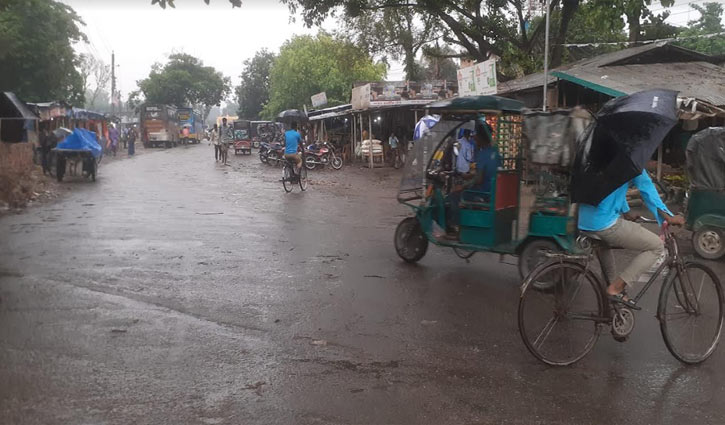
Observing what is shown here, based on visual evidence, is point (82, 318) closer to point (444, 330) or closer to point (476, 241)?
point (444, 330)

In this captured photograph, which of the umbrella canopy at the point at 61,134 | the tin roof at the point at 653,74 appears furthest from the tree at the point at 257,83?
the tin roof at the point at 653,74

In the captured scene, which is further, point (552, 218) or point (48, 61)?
point (48, 61)

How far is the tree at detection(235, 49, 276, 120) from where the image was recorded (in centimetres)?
6875

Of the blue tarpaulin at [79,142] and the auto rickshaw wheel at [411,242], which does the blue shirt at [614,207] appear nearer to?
the auto rickshaw wheel at [411,242]

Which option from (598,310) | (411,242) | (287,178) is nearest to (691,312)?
(598,310)

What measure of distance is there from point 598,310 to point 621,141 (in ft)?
4.06

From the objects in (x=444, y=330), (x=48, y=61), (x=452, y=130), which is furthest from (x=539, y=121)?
(x=48, y=61)

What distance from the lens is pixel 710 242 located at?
8.16 meters

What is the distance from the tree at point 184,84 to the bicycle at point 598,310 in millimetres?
65989

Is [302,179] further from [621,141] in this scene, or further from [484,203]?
[621,141]

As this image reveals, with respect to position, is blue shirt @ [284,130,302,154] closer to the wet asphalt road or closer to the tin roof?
the tin roof

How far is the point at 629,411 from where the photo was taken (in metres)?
3.70

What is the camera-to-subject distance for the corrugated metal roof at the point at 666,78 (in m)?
13.2

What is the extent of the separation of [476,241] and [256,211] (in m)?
6.73
